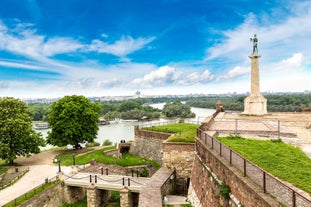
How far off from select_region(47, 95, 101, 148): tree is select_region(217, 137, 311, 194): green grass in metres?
19.4

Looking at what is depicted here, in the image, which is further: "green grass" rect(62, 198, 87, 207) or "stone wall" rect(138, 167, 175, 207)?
"green grass" rect(62, 198, 87, 207)

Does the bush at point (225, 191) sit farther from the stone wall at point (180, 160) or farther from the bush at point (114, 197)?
the bush at point (114, 197)

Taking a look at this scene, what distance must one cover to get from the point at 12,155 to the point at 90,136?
27.8ft

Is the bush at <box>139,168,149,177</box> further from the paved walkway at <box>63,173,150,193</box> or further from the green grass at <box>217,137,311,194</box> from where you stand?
the green grass at <box>217,137,311,194</box>

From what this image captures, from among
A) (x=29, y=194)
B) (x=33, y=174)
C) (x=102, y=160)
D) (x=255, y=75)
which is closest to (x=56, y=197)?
(x=29, y=194)

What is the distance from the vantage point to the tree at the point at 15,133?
22.8 meters

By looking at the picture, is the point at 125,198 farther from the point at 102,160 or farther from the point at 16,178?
the point at 16,178

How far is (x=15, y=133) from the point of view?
23.3 meters

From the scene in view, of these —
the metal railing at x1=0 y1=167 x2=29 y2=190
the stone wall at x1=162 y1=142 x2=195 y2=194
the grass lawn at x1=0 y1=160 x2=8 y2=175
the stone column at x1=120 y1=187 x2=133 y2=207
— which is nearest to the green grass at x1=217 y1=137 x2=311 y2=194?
the stone wall at x1=162 y1=142 x2=195 y2=194

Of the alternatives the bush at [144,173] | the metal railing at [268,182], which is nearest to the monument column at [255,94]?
the bush at [144,173]

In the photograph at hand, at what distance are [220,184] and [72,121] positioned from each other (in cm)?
2223

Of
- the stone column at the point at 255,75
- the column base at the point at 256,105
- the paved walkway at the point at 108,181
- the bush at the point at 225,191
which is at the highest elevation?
the stone column at the point at 255,75

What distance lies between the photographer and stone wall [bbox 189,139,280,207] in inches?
268

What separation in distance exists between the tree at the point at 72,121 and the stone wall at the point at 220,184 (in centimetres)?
1799
